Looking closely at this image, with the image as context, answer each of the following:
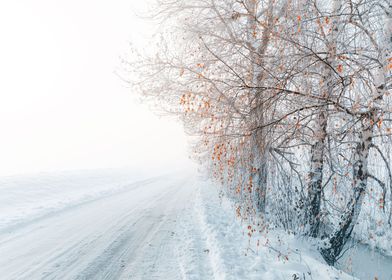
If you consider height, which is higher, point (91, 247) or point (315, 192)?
point (315, 192)

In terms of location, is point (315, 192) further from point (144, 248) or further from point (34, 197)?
point (34, 197)

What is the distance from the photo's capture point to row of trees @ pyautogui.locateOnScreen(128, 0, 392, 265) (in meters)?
4.49

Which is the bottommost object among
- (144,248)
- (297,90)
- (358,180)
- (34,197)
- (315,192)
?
(144,248)

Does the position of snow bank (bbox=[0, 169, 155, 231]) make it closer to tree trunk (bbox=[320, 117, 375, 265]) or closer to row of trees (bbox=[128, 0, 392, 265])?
row of trees (bbox=[128, 0, 392, 265])

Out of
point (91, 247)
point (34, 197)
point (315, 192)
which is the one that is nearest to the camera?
point (91, 247)

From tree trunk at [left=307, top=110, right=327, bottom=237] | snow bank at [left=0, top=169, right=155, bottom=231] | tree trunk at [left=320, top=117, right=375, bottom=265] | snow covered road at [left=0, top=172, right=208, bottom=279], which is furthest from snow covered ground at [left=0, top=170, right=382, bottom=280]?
tree trunk at [left=320, top=117, right=375, bottom=265]

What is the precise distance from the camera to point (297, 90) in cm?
486

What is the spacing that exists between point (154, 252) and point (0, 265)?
2.79m

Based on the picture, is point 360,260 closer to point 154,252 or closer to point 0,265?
point 154,252

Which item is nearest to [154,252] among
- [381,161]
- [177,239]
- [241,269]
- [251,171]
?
[177,239]

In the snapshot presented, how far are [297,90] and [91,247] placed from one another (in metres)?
5.36

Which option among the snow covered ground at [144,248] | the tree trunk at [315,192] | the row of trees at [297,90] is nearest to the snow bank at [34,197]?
the snow covered ground at [144,248]

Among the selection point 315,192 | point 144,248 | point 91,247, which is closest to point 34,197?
point 91,247

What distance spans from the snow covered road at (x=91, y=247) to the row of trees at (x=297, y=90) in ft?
7.75
